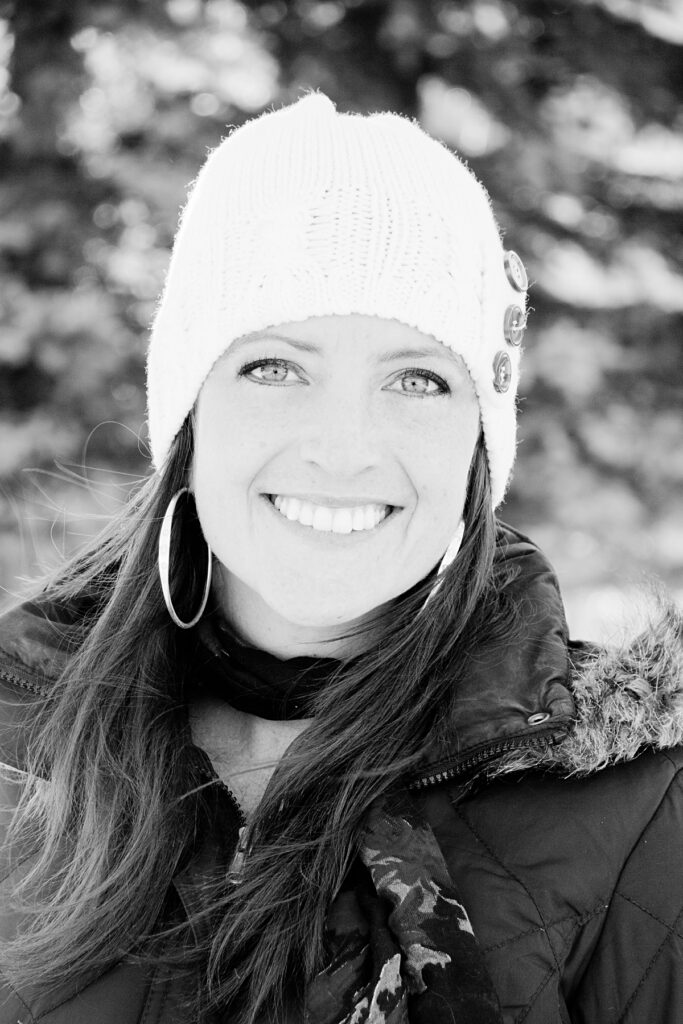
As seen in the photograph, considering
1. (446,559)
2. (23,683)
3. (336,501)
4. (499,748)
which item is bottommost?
(23,683)

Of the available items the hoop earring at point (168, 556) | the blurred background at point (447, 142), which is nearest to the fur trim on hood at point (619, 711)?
the hoop earring at point (168, 556)

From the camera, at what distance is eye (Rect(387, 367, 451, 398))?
1.87 m

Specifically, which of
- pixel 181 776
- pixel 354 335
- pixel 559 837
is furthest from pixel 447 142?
pixel 559 837

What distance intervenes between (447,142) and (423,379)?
4.19 metres

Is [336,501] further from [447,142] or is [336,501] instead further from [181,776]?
[447,142]

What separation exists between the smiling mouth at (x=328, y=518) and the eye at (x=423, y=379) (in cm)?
20

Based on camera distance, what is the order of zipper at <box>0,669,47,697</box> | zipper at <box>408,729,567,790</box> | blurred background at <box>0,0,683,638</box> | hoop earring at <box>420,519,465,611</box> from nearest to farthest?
zipper at <box>408,729,567,790</box>, hoop earring at <box>420,519,465,611</box>, zipper at <box>0,669,47,697</box>, blurred background at <box>0,0,683,638</box>

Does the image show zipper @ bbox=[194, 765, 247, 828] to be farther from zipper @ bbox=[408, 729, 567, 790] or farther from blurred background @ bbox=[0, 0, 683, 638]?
blurred background @ bbox=[0, 0, 683, 638]

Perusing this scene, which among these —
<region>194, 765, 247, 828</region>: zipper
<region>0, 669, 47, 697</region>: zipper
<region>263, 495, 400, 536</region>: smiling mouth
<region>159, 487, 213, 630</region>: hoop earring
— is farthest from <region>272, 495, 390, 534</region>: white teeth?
<region>0, 669, 47, 697</region>: zipper

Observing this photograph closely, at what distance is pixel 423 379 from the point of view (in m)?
1.90

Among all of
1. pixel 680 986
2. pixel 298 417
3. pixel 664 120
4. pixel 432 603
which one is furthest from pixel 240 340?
pixel 664 120

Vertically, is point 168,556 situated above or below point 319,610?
below

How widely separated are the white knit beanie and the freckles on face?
5 centimetres

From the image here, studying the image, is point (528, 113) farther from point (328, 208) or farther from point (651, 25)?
point (328, 208)
